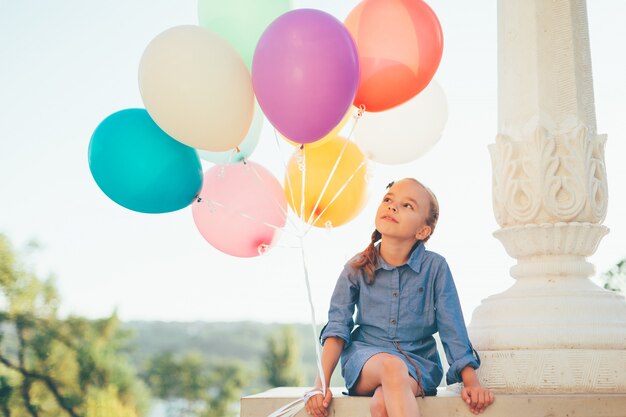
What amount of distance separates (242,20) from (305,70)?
649 mm

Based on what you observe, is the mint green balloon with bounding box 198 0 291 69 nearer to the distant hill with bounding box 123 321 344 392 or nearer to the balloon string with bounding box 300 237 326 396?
the balloon string with bounding box 300 237 326 396

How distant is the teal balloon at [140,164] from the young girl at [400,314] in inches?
29.2

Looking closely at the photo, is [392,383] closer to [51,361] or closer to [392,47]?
[392,47]

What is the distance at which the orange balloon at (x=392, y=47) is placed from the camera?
2539 millimetres

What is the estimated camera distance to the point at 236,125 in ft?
8.18

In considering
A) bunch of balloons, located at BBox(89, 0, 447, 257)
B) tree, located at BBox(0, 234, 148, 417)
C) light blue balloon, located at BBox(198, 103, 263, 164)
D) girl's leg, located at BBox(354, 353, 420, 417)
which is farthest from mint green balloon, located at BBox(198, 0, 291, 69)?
tree, located at BBox(0, 234, 148, 417)

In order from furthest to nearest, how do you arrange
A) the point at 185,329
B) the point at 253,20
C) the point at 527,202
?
the point at 185,329 → the point at 527,202 → the point at 253,20

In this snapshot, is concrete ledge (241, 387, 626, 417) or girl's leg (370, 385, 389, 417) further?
concrete ledge (241, 387, 626, 417)

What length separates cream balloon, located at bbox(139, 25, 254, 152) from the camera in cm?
239

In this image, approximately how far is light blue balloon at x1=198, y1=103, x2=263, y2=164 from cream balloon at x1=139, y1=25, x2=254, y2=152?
1.04 feet

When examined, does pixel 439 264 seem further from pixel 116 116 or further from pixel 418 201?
pixel 116 116

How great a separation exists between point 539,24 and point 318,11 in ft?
4.31

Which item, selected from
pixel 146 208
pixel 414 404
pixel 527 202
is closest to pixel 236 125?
pixel 146 208

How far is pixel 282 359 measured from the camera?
1858cm
